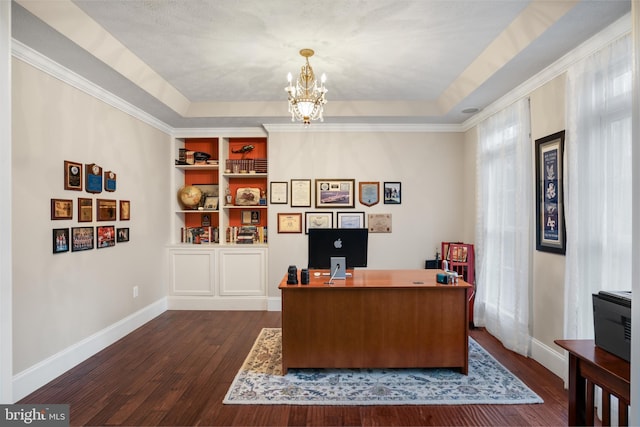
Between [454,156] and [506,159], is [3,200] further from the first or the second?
[454,156]

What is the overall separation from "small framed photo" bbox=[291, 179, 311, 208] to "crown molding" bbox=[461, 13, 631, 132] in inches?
97.7

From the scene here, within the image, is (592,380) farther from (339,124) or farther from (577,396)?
(339,124)

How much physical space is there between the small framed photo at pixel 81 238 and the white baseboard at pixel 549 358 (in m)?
4.38

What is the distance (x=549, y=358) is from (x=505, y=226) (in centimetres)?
134

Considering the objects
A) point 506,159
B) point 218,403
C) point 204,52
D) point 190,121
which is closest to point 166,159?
point 190,121

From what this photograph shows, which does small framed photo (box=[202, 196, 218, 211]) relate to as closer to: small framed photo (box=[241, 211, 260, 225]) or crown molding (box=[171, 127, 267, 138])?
small framed photo (box=[241, 211, 260, 225])

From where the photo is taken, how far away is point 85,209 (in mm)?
3477

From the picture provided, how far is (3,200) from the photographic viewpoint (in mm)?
1686

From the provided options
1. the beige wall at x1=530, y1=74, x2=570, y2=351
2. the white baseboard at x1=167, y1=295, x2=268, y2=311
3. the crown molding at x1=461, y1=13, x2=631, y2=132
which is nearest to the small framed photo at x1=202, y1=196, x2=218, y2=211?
the white baseboard at x1=167, y1=295, x2=268, y2=311

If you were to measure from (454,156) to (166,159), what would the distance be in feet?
13.7

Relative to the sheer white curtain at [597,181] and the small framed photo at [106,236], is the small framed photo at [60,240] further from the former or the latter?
the sheer white curtain at [597,181]

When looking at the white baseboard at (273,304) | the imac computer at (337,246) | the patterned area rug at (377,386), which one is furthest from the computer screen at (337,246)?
the white baseboard at (273,304)

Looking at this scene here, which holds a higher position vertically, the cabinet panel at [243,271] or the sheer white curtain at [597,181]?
the sheer white curtain at [597,181]

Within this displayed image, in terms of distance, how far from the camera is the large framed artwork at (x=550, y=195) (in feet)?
10.0
